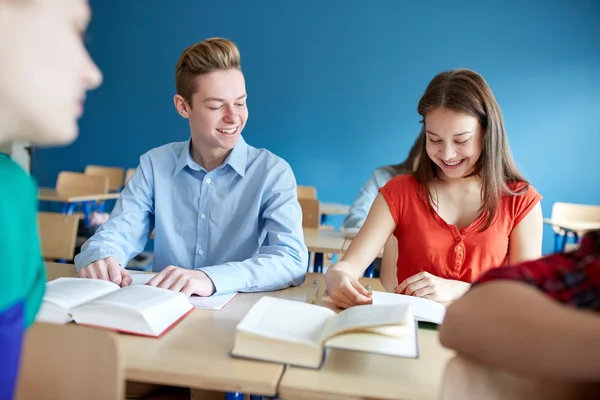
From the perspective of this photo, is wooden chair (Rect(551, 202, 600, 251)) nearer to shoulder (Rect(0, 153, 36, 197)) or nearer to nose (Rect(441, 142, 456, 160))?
nose (Rect(441, 142, 456, 160))

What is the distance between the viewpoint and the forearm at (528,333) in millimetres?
506

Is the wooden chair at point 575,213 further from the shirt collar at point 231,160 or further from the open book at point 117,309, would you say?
the open book at point 117,309

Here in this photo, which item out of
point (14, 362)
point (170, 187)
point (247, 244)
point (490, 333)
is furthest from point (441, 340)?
point (170, 187)

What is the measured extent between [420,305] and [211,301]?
478 mm

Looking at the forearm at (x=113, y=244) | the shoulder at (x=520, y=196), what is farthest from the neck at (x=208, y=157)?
the shoulder at (x=520, y=196)

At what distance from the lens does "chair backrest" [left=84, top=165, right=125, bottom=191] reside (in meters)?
5.12

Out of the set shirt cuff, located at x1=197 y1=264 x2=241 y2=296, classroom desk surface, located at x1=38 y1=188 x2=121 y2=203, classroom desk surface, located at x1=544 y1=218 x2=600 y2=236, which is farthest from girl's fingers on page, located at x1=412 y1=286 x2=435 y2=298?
classroom desk surface, located at x1=38 y1=188 x2=121 y2=203

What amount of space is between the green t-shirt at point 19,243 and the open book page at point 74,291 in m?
0.33

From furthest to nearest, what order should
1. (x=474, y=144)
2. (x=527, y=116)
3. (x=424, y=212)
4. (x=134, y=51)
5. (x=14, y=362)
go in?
(x=134, y=51)
(x=527, y=116)
(x=424, y=212)
(x=474, y=144)
(x=14, y=362)

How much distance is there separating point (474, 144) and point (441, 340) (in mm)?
919

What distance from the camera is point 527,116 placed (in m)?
4.83

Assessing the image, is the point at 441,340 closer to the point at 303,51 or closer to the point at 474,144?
the point at 474,144

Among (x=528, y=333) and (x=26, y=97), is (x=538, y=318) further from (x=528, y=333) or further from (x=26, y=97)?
(x=26, y=97)

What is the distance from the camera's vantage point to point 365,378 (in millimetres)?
790
